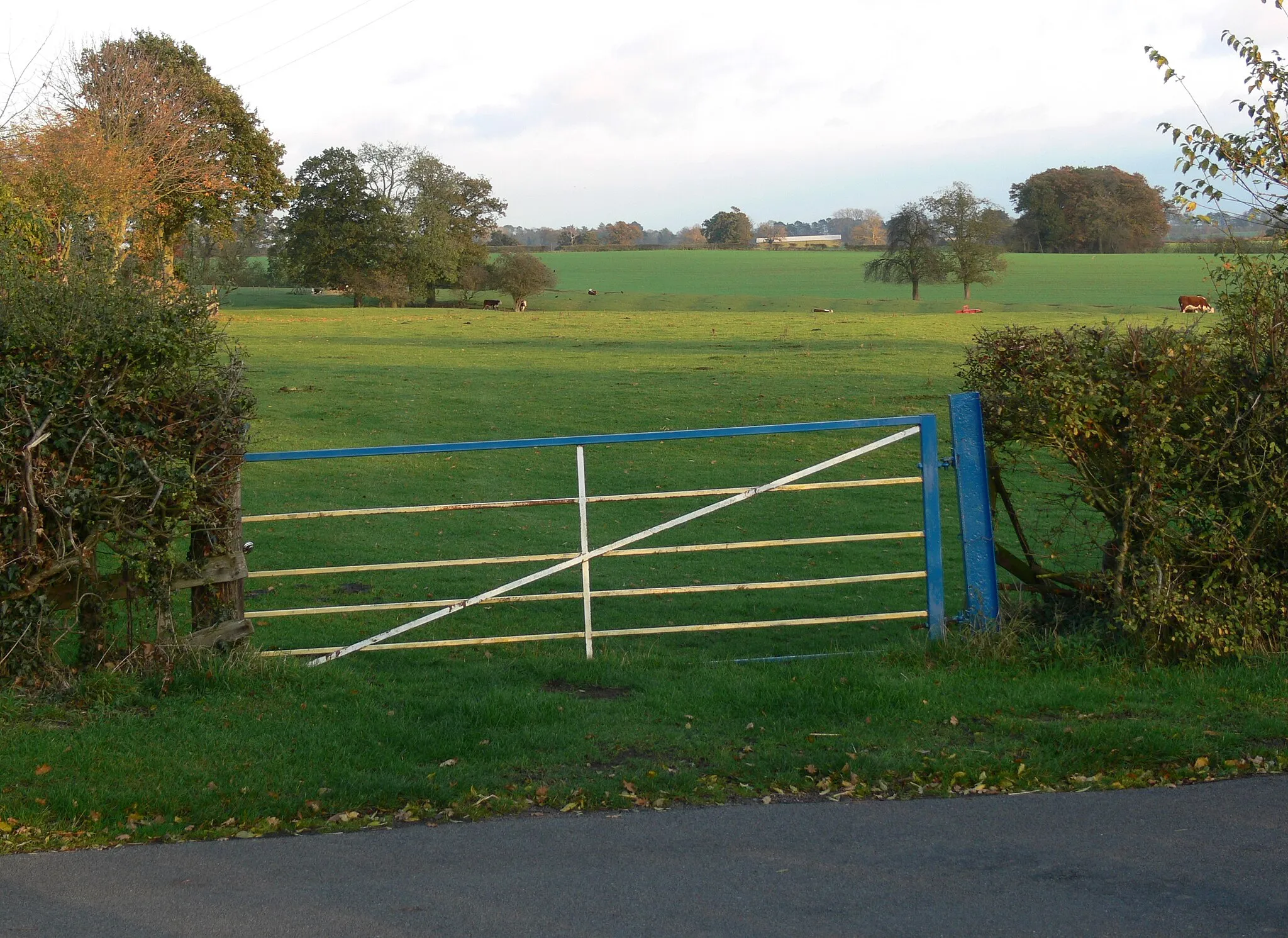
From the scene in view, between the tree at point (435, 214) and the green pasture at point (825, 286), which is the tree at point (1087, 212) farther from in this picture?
the tree at point (435, 214)

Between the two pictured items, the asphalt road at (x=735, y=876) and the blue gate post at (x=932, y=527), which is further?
the blue gate post at (x=932, y=527)

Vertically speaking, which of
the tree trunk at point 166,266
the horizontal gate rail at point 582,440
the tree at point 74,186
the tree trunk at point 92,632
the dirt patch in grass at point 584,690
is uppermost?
the tree at point 74,186

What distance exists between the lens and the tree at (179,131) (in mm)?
43562

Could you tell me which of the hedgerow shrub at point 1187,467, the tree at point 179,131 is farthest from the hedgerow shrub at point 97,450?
the tree at point 179,131

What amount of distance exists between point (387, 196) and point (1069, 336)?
74767mm

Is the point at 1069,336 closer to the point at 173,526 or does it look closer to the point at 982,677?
the point at 982,677

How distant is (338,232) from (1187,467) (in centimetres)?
7290

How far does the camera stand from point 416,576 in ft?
42.1

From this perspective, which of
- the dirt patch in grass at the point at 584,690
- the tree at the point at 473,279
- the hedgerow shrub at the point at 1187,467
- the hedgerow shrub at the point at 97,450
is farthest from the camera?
the tree at the point at 473,279

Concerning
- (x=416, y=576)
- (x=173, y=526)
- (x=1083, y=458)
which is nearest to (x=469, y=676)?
(x=173, y=526)

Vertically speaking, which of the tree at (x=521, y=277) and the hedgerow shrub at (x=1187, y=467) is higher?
the tree at (x=521, y=277)

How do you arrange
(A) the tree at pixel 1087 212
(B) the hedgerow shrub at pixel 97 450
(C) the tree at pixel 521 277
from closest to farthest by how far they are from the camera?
(B) the hedgerow shrub at pixel 97 450, (C) the tree at pixel 521 277, (A) the tree at pixel 1087 212

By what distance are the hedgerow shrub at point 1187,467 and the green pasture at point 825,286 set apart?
5020 centimetres

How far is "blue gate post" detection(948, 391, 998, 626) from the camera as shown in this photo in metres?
7.89
